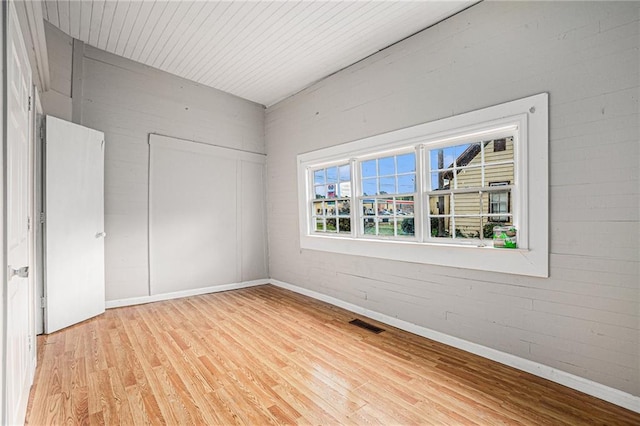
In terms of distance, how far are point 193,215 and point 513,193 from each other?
4.26 m

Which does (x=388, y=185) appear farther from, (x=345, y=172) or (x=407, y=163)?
(x=345, y=172)

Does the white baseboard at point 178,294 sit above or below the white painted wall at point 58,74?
below

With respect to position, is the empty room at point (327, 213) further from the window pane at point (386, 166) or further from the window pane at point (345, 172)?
the window pane at point (345, 172)

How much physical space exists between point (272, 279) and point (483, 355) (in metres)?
3.65

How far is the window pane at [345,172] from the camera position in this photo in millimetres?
4070

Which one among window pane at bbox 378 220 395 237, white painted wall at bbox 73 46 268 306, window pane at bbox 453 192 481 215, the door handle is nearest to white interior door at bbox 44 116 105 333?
white painted wall at bbox 73 46 268 306

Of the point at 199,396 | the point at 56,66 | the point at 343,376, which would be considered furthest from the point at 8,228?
the point at 56,66

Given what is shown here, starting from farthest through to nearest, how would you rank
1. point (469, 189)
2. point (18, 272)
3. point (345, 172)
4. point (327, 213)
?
point (327, 213), point (345, 172), point (469, 189), point (18, 272)

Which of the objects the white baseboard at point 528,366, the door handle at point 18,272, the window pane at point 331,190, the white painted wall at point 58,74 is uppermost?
the white painted wall at point 58,74

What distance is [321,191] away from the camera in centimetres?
457

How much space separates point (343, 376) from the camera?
2.33 metres

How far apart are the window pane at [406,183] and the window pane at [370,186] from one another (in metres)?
0.38

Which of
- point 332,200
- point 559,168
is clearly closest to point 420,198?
point 559,168

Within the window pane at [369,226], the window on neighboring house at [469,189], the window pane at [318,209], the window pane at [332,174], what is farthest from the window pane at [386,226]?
the window pane at [318,209]
